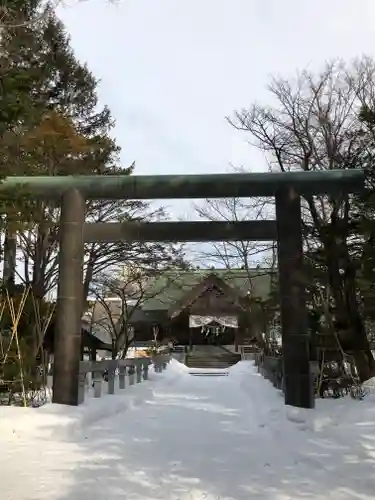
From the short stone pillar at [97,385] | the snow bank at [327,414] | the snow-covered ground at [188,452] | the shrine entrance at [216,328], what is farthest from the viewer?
the shrine entrance at [216,328]

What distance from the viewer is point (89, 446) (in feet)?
23.9

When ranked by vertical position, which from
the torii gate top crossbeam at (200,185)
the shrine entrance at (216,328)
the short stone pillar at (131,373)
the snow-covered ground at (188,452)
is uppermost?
the torii gate top crossbeam at (200,185)

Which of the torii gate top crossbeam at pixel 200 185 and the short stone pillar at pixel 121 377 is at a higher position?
the torii gate top crossbeam at pixel 200 185

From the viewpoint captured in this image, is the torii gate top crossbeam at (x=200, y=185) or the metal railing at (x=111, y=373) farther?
the metal railing at (x=111, y=373)

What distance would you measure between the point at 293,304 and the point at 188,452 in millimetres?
4568

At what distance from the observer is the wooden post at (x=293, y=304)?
10.5m

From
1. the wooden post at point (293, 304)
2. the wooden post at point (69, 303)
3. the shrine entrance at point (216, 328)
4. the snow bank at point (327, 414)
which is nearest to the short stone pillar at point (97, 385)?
the wooden post at point (69, 303)

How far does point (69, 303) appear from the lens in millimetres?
10984

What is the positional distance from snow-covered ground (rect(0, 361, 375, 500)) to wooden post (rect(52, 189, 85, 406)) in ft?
2.03

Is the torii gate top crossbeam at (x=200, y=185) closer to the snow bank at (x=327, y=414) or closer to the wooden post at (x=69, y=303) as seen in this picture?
the wooden post at (x=69, y=303)

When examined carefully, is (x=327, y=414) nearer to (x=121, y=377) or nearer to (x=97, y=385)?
(x=97, y=385)

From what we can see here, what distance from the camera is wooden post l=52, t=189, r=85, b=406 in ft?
35.1

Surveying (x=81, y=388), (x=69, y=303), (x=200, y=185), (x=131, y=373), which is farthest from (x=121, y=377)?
(x=200, y=185)

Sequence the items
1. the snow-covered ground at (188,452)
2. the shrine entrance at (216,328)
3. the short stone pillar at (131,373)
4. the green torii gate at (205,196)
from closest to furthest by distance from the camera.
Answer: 1. the snow-covered ground at (188,452)
2. the green torii gate at (205,196)
3. the short stone pillar at (131,373)
4. the shrine entrance at (216,328)
